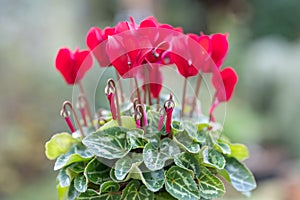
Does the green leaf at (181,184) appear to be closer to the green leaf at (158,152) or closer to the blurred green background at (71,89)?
the green leaf at (158,152)

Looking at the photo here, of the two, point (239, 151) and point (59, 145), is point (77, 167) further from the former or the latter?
point (239, 151)

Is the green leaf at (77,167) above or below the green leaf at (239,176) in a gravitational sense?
above

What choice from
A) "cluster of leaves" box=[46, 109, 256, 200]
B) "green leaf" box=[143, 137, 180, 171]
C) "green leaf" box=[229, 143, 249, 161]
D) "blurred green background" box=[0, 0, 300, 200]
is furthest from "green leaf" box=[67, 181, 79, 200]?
"blurred green background" box=[0, 0, 300, 200]

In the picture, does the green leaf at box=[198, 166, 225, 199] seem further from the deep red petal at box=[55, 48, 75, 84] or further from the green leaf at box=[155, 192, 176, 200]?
the deep red petal at box=[55, 48, 75, 84]

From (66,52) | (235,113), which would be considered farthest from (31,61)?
(66,52)

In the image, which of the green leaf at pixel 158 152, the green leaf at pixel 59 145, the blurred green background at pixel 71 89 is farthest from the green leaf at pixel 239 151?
the blurred green background at pixel 71 89

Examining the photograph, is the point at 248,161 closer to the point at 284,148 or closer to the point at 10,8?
the point at 284,148

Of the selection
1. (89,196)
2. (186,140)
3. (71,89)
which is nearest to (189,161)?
(186,140)

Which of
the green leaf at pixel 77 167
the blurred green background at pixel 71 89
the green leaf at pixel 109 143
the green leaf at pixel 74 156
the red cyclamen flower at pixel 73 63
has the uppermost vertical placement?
the red cyclamen flower at pixel 73 63

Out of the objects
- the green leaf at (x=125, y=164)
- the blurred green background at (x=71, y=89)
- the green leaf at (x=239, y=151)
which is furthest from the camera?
the blurred green background at (x=71, y=89)
